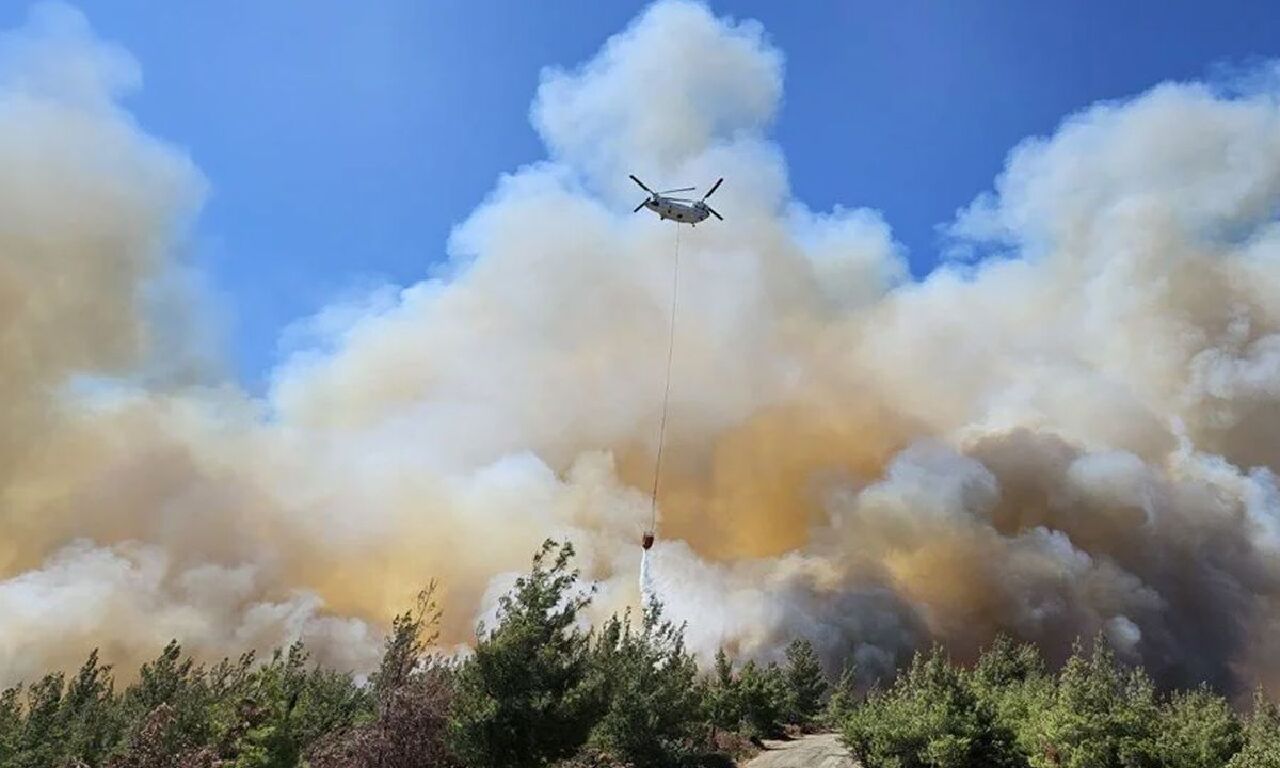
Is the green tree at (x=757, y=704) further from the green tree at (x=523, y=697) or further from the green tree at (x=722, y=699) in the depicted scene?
the green tree at (x=523, y=697)

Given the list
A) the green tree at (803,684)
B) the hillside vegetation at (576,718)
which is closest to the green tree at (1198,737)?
the hillside vegetation at (576,718)

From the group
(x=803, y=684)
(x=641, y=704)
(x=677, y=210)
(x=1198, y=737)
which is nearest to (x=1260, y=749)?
(x=1198, y=737)

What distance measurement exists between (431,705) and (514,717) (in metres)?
3.14

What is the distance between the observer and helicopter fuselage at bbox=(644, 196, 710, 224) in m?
66.5

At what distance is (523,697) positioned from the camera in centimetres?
3039

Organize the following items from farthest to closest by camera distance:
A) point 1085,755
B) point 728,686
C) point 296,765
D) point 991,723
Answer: point 728,686 → point 991,723 → point 1085,755 → point 296,765

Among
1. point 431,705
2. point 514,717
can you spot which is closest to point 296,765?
point 431,705

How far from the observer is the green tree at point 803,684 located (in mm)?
88938

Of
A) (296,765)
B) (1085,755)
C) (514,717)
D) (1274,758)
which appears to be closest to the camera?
(296,765)

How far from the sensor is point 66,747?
202ft

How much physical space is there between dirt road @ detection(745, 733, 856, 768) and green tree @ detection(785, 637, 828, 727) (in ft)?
66.7

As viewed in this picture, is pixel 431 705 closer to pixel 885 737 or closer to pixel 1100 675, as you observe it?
pixel 885 737

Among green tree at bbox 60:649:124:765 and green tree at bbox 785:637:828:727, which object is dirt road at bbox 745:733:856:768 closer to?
green tree at bbox 785:637:828:727

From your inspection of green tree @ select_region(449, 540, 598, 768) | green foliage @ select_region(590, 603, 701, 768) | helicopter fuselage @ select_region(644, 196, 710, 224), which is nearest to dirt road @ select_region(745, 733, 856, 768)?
green foliage @ select_region(590, 603, 701, 768)
